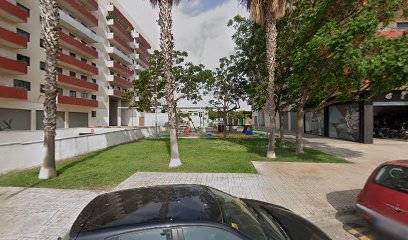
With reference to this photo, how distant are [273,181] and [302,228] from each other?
15.1ft

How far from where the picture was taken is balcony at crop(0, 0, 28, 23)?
66.3 feet

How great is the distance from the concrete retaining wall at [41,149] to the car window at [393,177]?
29.4ft

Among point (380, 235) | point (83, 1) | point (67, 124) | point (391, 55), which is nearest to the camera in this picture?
point (380, 235)

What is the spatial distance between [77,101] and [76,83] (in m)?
2.24

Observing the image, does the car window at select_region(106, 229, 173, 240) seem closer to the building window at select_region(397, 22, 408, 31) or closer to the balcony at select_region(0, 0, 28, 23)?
Result: the building window at select_region(397, 22, 408, 31)

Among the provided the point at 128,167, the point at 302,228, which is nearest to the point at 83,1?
the point at 128,167

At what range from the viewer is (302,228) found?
10.0 feet

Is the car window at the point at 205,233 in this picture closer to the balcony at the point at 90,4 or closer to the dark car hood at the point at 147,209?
the dark car hood at the point at 147,209

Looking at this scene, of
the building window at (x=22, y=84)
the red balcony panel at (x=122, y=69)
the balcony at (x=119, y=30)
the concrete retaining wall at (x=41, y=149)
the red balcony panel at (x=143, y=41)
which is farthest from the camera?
the red balcony panel at (x=143, y=41)

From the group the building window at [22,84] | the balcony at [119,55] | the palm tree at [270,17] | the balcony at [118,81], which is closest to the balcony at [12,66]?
the building window at [22,84]

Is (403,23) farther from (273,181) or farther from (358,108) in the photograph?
(273,181)

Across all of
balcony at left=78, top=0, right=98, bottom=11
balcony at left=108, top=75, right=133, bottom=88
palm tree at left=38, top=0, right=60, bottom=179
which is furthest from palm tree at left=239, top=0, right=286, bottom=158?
balcony at left=108, top=75, right=133, bottom=88

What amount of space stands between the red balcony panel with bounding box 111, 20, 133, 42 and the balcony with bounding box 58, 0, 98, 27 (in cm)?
473

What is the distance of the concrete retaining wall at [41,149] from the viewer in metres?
8.50
